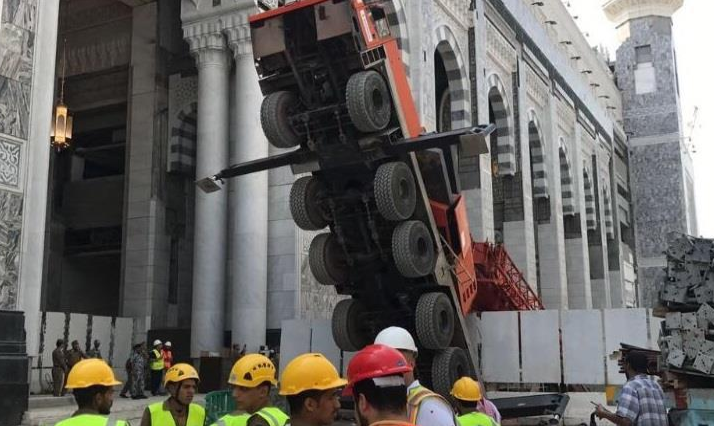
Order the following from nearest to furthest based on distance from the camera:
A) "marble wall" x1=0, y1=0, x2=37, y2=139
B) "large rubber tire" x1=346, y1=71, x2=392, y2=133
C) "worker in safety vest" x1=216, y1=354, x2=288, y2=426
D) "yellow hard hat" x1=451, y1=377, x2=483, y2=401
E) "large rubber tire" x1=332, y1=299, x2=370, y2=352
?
"worker in safety vest" x1=216, y1=354, x2=288, y2=426 → "yellow hard hat" x1=451, y1=377, x2=483, y2=401 → "large rubber tire" x1=346, y1=71, x2=392, y2=133 → "large rubber tire" x1=332, y1=299, x2=370, y2=352 → "marble wall" x1=0, y1=0, x2=37, y2=139

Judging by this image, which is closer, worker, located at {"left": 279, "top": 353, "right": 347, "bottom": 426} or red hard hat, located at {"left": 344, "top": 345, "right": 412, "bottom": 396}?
red hard hat, located at {"left": 344, "top": 345, "right": 412, "bottom": 396}

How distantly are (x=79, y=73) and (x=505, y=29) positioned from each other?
1377cm

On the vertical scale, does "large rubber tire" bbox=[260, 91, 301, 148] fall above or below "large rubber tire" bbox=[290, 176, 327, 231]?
above

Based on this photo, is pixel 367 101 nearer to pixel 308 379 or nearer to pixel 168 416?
pixel 168 416

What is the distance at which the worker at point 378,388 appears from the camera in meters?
2.42

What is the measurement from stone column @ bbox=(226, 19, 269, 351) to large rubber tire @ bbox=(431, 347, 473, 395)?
6.19m

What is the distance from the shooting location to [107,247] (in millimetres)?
19766

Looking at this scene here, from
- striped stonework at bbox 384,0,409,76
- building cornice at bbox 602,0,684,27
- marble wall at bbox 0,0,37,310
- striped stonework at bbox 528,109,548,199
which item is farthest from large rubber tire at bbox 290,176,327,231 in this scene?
building cornice at bbox 602,0,684,27

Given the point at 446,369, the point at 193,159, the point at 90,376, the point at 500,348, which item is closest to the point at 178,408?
the point at 90,376

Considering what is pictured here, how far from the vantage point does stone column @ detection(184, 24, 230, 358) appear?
1469 cm

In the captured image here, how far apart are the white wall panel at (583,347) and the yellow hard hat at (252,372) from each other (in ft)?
23.9

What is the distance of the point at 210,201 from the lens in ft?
49.5

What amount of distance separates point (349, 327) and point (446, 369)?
50.7 inches

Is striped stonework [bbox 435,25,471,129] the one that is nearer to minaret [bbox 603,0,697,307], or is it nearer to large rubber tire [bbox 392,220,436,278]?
large rubber tire [bbox 392,220,436,278]
